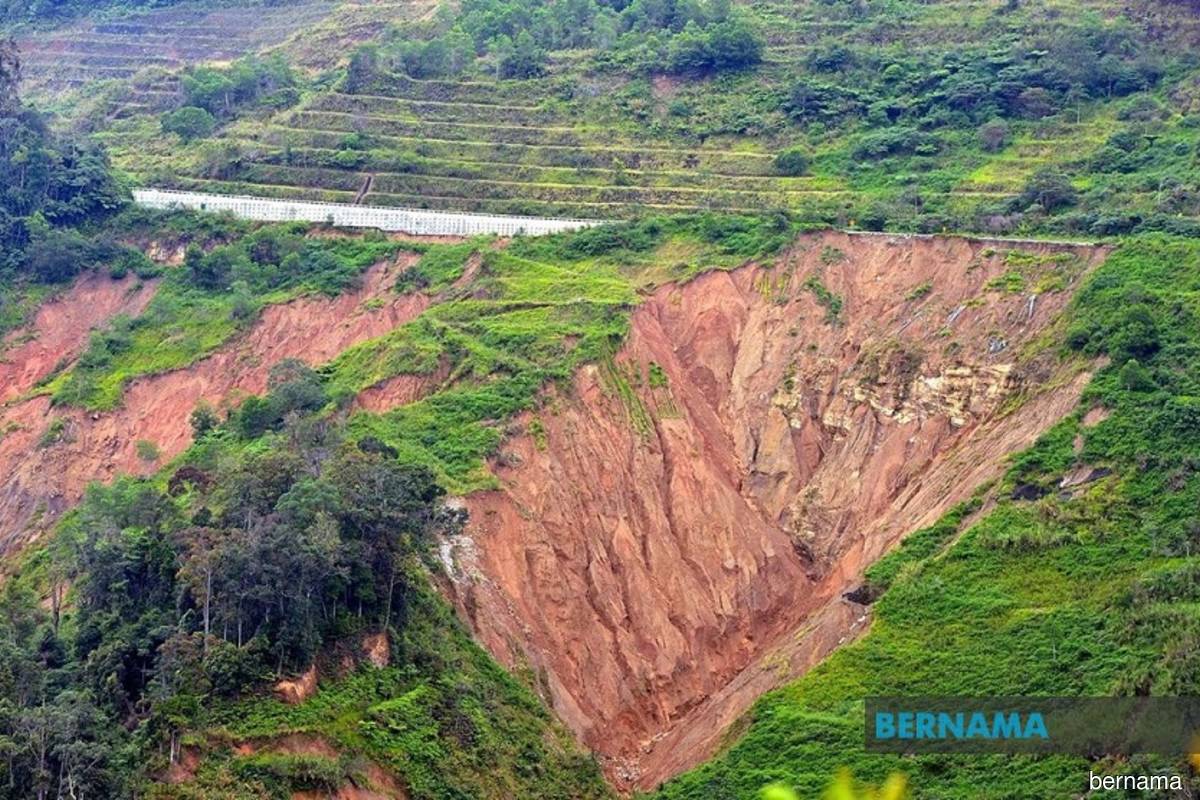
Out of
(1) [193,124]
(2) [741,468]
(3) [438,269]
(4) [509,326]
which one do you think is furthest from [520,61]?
(2) [741,468]

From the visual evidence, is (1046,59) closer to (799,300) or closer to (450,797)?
(799,300)

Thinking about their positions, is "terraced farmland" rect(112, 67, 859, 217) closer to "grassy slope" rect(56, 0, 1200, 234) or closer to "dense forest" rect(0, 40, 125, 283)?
"grassy slope" rect(56, 0, 1200, 234)

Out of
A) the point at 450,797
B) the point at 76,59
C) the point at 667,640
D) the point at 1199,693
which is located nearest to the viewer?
the point at 1199,693

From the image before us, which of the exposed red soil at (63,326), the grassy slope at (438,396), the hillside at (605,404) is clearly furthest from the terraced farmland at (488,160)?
the exposed red soil at (63,326)

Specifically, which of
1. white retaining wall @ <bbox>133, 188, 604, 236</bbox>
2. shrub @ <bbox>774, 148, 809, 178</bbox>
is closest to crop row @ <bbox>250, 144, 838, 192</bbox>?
shrub @ <bbox>774, 148, 809, 178</bbox>

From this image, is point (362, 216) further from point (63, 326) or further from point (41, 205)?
point (41, 205)

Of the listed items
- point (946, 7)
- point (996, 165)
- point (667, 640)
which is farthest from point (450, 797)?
point (946, 7)

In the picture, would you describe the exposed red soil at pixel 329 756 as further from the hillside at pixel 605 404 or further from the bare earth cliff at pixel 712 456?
the bare earth cliff at pixel 712 456
